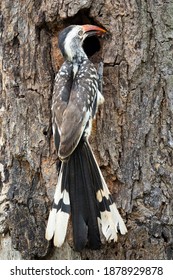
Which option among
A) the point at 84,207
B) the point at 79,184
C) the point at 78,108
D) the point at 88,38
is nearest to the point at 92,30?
the point at 88,38

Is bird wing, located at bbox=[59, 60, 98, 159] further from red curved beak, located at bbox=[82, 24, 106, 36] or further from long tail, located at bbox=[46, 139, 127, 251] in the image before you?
red curved beak, located at bbox=[82, 24, 106, 36]

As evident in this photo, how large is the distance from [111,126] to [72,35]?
767mm

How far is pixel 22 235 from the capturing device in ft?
20.8

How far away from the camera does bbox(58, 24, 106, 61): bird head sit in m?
6.34

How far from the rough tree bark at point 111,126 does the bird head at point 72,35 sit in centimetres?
8


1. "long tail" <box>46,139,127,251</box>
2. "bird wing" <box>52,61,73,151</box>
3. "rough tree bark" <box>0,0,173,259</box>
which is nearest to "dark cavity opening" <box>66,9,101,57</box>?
"rough tree bark" <box>0,0,173,259</box>

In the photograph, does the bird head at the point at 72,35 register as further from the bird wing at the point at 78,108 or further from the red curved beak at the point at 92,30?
the bird wing at the point at 78,108

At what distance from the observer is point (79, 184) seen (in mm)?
6156

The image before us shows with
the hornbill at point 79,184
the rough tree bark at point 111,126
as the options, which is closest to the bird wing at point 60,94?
the hornbill at point 79,184

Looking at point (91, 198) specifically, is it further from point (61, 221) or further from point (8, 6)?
point (8, 6)

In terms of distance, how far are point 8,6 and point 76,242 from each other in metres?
1.94

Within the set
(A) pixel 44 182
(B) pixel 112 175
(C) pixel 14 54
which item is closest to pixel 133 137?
(B) pixel 112 175

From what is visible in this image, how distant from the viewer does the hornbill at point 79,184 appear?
19.9ft

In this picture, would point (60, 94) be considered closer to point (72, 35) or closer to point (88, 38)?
point (72, 35)
